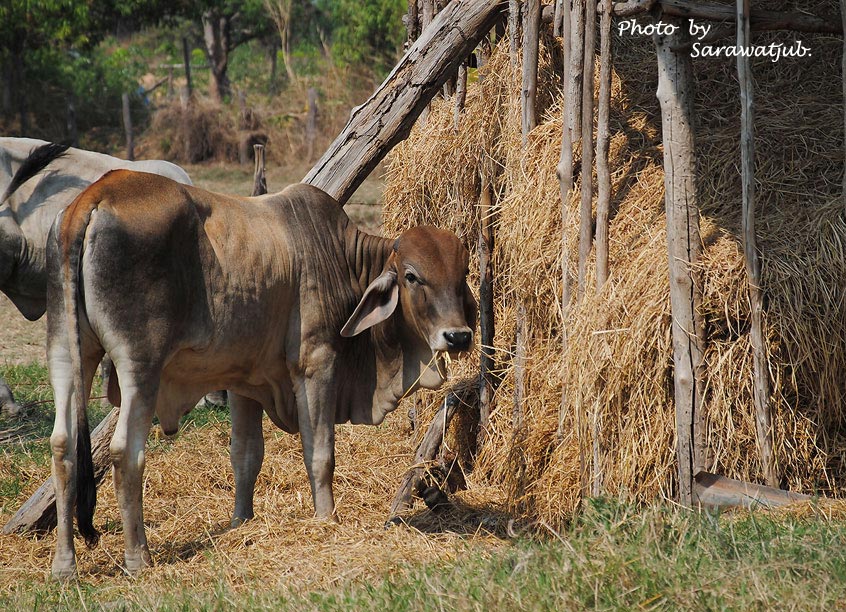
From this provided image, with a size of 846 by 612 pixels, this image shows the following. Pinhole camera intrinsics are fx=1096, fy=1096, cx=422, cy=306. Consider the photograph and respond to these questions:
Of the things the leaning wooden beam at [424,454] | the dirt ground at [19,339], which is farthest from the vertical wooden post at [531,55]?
the dirt ground at [19,339]

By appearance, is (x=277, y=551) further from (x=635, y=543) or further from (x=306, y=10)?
(x=306, y=10)

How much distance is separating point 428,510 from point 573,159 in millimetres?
2206

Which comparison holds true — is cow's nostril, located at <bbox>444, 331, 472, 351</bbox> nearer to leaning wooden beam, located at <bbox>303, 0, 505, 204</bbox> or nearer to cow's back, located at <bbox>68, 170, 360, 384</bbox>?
cow's back, located at <bbox>68, 170, 360, 384</bbox>

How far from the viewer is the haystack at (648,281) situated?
211 inches

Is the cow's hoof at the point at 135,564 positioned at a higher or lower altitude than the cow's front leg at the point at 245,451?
lower

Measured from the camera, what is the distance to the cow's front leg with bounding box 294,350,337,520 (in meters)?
5.86

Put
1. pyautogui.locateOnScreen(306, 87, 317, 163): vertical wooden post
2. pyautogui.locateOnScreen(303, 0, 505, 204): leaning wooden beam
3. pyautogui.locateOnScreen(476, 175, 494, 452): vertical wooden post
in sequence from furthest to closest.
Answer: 1. pyautogui.locateOnScreen(306, 87, 317, 163): vertical wooden post
2. pyautogui.locateOnScreen(476, 175, 494, 452): vertical wooden post
3. pyautogui.locateOnScreen(303, 0, 505, 204): leaning wooden beam

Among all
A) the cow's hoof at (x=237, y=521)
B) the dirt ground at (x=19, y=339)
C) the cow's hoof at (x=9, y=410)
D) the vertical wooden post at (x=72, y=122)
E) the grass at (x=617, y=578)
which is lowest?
the cow's hoof at (x=237, y=521)

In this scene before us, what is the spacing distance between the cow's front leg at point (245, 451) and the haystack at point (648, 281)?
1477mm

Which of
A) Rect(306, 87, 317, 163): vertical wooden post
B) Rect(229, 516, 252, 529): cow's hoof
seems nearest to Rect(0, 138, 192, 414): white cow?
Rect(229, 516, 252, 529): cow's hoof

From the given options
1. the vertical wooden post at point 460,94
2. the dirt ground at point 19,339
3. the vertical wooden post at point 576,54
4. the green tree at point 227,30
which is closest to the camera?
the vertical wooden post at point 576,54

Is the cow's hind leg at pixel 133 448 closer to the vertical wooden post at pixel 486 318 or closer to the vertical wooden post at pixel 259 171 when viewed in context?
the vertical wooden post at pixel 486 318

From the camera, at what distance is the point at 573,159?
20.5 ft

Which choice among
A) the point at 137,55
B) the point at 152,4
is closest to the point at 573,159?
the point at 152,4
